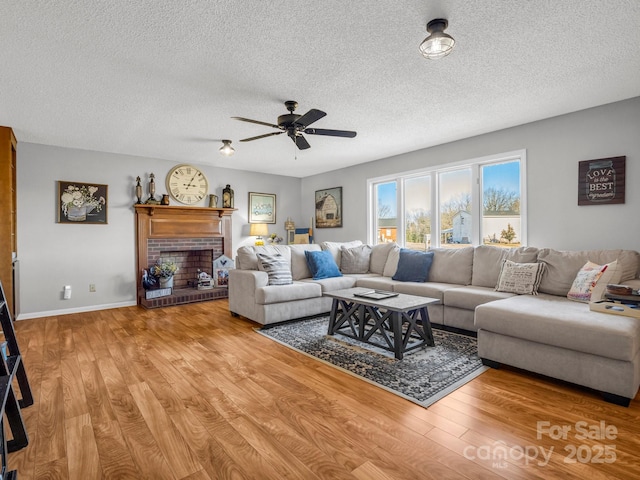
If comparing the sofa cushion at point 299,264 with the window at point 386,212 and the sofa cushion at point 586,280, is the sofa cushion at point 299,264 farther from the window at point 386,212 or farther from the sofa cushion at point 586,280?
the sofa cushion at point 586,280

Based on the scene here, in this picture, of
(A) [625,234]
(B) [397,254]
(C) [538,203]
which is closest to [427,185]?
(B) [397,254]

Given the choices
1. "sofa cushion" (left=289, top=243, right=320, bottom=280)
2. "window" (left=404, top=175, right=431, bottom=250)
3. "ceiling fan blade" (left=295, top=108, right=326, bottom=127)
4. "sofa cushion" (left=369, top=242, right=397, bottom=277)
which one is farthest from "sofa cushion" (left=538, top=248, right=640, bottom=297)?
"sofa cushion" (left=289, top=243, right=320, bottom=280)

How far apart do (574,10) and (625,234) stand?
2470mm

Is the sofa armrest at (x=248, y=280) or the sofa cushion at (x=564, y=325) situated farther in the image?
the sofa armrest at (x=248, y=280)

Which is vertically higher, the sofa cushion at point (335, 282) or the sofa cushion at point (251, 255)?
the sofa cushion at point (251, 255)

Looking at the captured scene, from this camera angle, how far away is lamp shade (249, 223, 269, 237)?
21.1 ft

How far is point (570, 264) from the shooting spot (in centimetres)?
321

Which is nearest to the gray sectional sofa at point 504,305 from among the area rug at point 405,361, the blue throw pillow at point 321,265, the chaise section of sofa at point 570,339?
the chaise section of sofa at point 570,339

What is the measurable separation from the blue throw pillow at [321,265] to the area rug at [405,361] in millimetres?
1020

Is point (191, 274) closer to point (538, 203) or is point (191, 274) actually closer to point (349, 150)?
point (349, 150)

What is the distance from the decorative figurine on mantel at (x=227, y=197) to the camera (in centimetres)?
623

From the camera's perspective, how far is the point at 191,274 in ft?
20.0

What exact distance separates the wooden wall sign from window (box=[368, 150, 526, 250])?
0.59m

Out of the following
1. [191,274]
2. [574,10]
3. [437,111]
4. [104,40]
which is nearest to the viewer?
[574,10]
